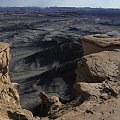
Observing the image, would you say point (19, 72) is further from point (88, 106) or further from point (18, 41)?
point (88, 106)

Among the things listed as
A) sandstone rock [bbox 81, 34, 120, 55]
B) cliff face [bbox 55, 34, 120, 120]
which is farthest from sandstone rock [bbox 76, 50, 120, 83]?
sandstone rock [bbox 81, 34, 120, 55]

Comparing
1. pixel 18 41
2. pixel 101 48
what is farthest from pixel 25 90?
pixel 18 41

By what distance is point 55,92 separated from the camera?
24.5 m

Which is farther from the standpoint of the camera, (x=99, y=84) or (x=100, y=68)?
(x=100, y=68)

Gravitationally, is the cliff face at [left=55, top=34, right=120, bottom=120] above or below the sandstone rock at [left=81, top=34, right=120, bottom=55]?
below

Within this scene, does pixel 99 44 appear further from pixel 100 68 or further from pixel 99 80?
pixel 99 80

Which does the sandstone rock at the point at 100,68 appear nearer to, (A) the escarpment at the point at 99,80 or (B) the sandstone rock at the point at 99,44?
(A) the escarpment at the point at 99,80

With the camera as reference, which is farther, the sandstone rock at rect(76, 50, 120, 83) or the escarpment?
the sandstone rock at rect(76, 50, 120, 83)

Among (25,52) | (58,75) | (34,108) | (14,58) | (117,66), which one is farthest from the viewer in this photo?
(25,52)

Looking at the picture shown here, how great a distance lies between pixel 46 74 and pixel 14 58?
11.9 meters

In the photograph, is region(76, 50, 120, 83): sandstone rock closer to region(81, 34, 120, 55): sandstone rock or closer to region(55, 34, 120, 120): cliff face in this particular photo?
region(55, 34, 120, 120): cliff face

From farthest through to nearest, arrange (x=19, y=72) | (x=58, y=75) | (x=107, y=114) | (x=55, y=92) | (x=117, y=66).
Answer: (x=19, y=72), (x=58, y=75), (x=55, y=92), (x=117, y=66), (x=107, y=114)

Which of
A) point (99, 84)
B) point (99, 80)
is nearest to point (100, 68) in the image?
point (99, 80)

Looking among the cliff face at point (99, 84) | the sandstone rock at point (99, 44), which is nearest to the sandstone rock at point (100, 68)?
the cliff face at point (99, 84)
